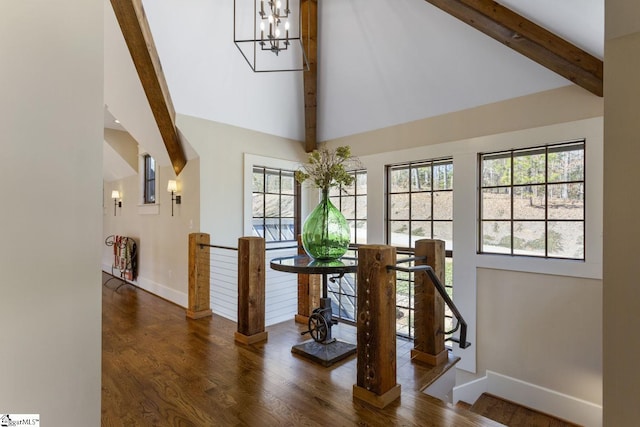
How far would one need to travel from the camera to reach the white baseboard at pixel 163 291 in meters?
4.24

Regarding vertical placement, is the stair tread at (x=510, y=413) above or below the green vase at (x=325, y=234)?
below

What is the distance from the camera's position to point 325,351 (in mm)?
2652

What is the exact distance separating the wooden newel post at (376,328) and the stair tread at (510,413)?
6.48 ft

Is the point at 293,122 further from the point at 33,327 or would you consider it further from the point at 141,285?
the point at 33,327

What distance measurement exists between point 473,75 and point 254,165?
118 inches

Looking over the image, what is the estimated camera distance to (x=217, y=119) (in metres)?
4.21

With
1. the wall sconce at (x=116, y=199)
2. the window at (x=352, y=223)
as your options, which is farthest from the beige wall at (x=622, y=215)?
the wall sconce at (x=116, y=199)

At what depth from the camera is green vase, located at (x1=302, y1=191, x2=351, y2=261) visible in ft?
8.25

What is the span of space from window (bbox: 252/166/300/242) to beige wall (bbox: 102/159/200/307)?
89 centimetres

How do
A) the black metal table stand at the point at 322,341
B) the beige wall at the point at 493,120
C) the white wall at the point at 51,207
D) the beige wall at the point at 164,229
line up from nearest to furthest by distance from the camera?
the white wall at the point at 51,207 → the black metal table stand at the point at 322,341 → the beige wall at the point at 493,120 → the beige wall at the point at 164,229

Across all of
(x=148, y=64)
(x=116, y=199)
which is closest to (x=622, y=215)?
(x=148, y=64)

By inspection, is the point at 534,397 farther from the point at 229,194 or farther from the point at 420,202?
the point at 229,194

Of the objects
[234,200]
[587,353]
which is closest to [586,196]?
[587,353]

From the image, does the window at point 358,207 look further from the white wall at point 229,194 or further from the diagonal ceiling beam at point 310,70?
the white wall at point 229,194
